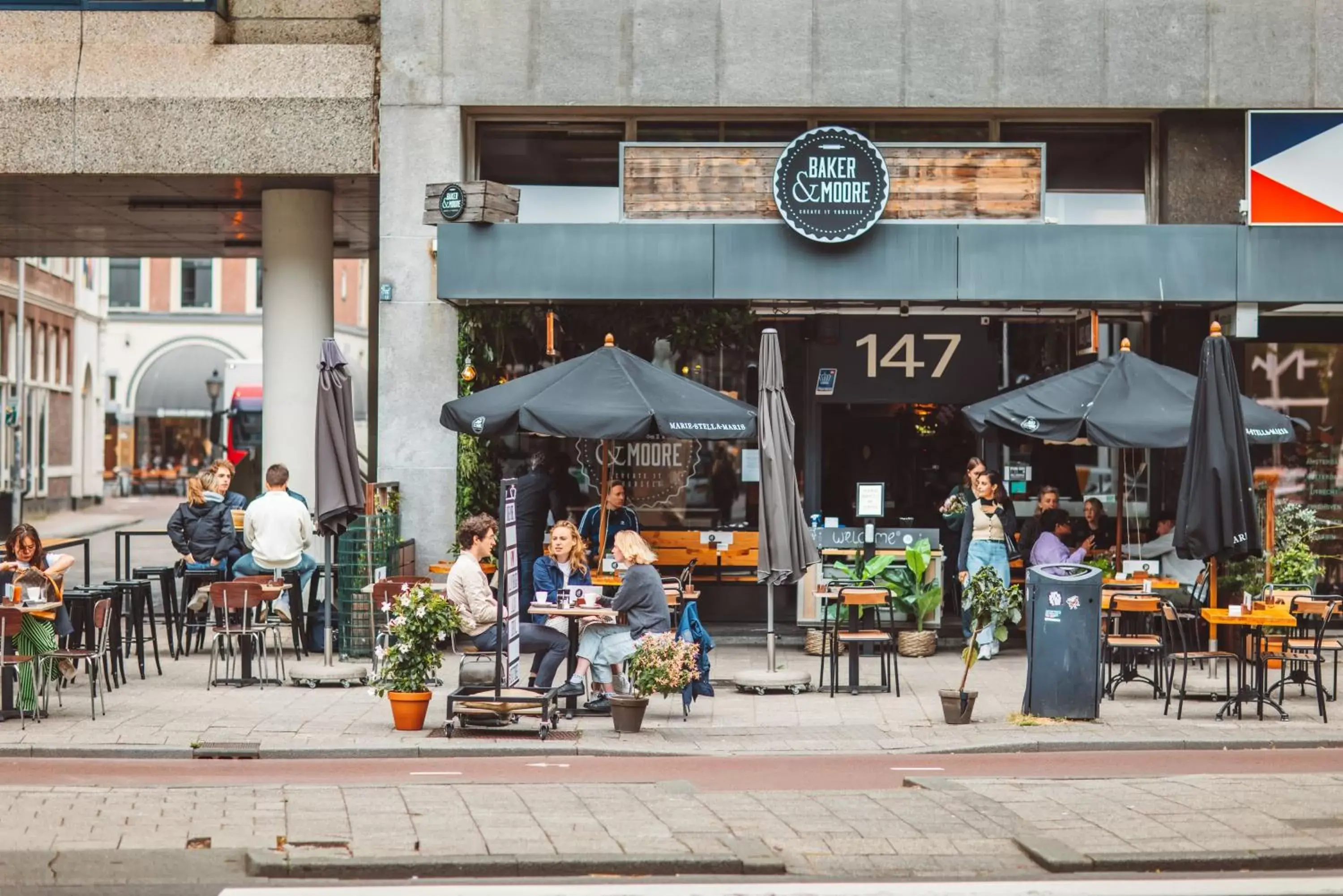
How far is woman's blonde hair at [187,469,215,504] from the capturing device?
17.8m

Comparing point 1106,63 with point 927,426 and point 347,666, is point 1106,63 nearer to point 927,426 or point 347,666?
point 927,426

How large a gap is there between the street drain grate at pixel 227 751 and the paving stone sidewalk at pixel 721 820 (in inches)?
62.8

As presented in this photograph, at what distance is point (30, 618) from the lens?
44.3 ft

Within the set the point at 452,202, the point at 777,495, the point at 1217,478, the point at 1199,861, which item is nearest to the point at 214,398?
the point at 452,202

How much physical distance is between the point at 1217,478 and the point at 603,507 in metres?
6.08

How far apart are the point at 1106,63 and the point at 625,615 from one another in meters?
8.85

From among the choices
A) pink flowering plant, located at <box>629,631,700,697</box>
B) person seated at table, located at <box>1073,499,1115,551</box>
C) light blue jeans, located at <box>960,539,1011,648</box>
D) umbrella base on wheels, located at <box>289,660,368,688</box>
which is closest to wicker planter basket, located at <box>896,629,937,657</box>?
light blue jeans, located at <box>960,539,1011,648</box>

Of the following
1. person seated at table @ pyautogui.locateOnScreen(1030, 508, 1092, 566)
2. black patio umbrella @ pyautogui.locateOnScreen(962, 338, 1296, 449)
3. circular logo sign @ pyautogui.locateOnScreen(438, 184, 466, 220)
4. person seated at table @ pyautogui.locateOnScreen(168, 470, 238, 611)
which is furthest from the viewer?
circular logo sign @ pyautogui.locateOnScreen(438, 184, 466, 220)

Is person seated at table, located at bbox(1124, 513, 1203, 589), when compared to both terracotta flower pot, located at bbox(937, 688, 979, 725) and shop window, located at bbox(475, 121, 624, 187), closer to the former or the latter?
terracotta flower pot, located at bbox(937, 688, 979, 725)

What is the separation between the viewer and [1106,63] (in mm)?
18422

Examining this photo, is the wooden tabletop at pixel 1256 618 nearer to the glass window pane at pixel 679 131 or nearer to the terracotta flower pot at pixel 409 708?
the terracotta flower pot at pixel 409 708

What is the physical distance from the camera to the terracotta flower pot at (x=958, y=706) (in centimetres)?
1345

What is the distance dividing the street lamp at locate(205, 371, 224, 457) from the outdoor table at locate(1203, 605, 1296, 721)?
35.3m

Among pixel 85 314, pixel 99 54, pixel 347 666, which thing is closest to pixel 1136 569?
pixel 347 666
